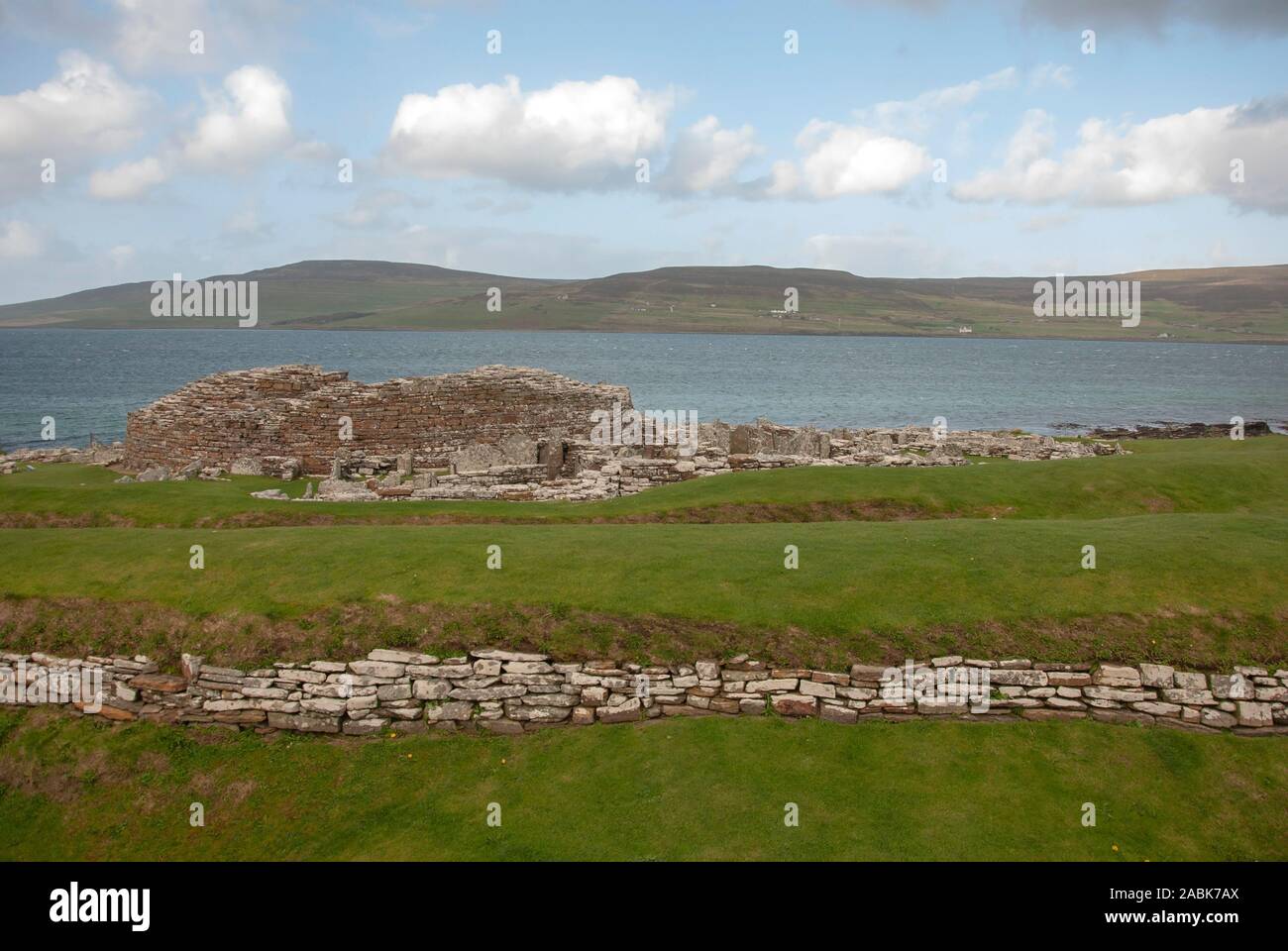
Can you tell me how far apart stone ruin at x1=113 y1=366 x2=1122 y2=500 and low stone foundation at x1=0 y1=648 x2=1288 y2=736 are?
12.9 m

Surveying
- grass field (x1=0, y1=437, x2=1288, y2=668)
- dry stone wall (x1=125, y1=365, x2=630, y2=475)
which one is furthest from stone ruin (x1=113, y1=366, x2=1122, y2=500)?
grass field (x1=0, y1=437, x2=1288, y2=668)

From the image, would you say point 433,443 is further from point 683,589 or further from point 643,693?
point 643,693

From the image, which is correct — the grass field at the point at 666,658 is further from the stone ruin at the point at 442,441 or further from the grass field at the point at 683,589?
the stone ruin at the point at 442,441

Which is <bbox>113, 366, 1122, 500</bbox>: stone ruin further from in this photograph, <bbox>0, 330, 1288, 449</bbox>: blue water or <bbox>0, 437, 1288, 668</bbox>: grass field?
<bbox>0, 330, 1288, 449</bbox>: blue water

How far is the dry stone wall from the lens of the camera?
102 ft

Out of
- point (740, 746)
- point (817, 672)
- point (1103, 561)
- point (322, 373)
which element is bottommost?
point (740, 746)

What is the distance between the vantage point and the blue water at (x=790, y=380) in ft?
249

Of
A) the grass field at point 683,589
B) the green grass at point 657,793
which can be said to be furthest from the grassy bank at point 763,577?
the green grass at point 657,793

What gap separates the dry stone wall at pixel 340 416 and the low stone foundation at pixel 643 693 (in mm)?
19552

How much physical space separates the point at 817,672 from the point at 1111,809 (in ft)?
13.3
